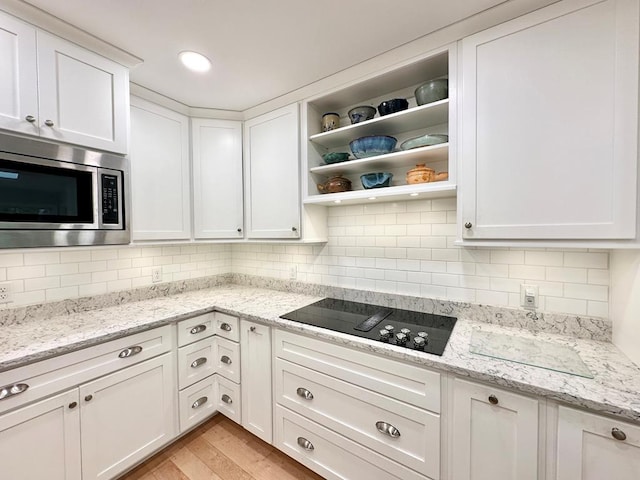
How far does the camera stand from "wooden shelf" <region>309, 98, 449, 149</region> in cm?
147

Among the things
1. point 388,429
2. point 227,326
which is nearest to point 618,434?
point 388,429

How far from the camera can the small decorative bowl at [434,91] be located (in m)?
1.45

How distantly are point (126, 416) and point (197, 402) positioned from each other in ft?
1.51

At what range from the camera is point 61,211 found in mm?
1346

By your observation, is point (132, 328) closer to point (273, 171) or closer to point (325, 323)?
point (325, 323)

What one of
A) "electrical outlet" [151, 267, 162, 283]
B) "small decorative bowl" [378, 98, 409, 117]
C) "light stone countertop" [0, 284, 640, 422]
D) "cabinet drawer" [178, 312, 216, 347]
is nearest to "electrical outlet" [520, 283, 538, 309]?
"light stone countertop" [0, 284, 640, 422]

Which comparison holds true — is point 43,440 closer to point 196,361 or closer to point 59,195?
point 196,361

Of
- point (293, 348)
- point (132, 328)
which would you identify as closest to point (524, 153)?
point (293, 348)

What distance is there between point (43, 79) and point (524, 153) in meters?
2.19

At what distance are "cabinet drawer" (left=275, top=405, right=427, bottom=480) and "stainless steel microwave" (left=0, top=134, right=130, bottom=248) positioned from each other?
1469mm

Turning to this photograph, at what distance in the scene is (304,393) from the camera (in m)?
1.55

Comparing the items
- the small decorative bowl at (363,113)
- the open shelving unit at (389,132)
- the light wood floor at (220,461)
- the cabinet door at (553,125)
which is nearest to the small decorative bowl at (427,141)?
the open shelving unit at (389,132)

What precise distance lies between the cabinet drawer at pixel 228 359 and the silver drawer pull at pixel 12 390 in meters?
0.98

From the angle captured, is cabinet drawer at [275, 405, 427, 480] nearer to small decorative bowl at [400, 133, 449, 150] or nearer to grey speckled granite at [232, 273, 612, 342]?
grey speckled granite at [232, 273, 612, 342]
